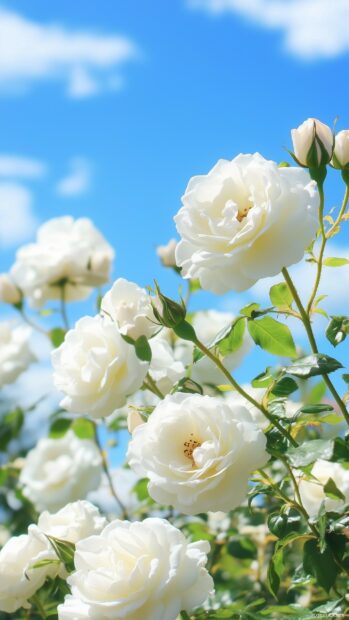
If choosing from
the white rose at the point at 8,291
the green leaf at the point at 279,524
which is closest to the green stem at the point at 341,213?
the green leaf at the point at 279,524

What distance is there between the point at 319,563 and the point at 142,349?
33 centimetres

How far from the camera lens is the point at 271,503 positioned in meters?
2.14

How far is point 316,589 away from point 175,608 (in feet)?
3.27

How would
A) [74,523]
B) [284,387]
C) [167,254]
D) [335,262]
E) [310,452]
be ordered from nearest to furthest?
[310,452]
[284,387]
[335,262]
[74,523]
[167,254]

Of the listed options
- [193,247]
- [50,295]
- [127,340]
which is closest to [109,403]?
[127,340]

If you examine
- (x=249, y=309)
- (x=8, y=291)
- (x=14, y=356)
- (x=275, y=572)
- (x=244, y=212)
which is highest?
(x=8, y=291)

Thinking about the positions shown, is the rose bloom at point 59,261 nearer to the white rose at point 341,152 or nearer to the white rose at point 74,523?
the white rose at point 74,523

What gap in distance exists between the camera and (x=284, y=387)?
1.14m

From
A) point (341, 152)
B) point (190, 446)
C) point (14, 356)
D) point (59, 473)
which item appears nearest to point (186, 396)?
point (190, 446)

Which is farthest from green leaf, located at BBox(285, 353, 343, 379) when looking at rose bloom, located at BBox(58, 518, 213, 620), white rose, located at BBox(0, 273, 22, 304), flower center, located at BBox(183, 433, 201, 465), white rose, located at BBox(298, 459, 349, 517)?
white rose, located at BBox(0, 273, 22, 304)

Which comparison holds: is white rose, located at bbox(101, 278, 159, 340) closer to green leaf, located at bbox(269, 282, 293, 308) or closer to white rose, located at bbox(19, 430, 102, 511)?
green leaf, located at bbox(269, 282, 293, 308)

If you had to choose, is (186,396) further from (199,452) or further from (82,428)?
(82,428)

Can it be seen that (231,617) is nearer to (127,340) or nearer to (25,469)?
(127,340)

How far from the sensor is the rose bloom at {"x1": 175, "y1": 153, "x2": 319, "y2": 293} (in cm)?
109
